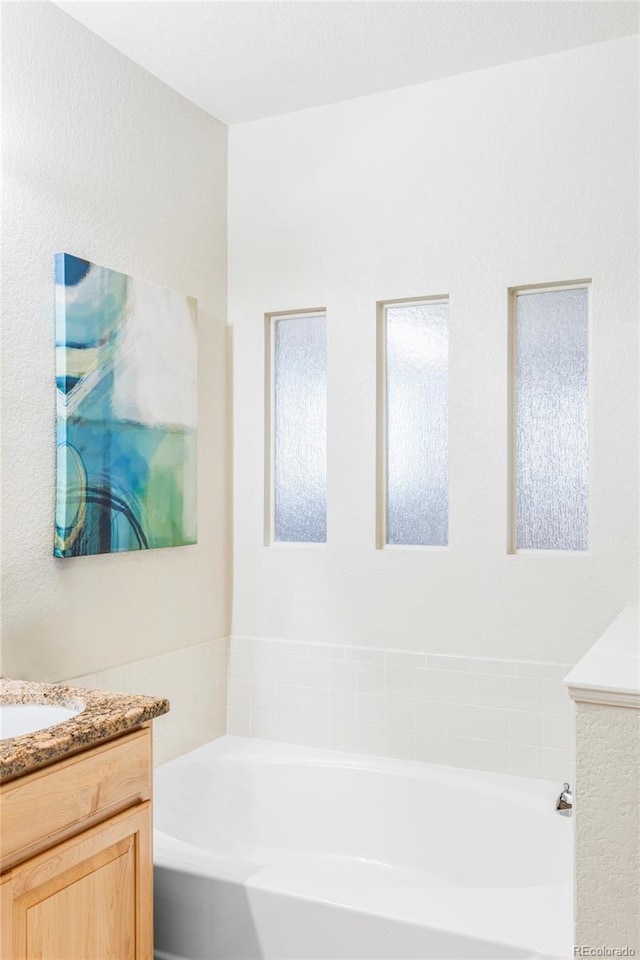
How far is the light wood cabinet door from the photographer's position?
5.09 feet

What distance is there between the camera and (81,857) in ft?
5.56

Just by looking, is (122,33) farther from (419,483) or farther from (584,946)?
(584,946)

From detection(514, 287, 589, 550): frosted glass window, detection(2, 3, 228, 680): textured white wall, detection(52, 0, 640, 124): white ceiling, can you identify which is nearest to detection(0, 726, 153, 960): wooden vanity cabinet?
detection(2, 3, 228, 680): textured white wall

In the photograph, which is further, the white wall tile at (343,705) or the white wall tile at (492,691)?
the white wall tile at (343,705)

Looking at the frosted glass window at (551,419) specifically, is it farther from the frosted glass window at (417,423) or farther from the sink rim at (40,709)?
the sink rim at (40,709)

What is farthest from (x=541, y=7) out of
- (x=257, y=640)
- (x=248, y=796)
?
(x=248, y=796)

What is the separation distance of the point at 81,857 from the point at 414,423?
178cm

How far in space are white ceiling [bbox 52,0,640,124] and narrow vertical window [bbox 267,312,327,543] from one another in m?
0.83

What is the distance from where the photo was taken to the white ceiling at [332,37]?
2.41 m

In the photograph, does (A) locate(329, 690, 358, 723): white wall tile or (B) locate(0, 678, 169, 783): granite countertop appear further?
(A) locate(329, 690, 358, 723): white wall tile

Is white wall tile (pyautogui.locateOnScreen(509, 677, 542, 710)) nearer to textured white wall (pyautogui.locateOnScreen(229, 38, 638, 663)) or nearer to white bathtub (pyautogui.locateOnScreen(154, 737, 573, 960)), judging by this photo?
textured white wall (pyautogui.locateOnScreen(229, 38, 638, 663))

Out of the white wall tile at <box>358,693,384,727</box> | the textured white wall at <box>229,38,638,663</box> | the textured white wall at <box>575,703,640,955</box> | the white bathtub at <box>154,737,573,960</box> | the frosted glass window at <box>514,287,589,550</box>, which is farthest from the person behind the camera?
the white wall tile at <box>358,693,384,727</box>

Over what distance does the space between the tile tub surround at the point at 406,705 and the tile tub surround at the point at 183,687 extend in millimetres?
70

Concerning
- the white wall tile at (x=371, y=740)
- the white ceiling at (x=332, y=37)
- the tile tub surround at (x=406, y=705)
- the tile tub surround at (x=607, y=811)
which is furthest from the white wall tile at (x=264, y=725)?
the white ceiling at (x=332, y=37)
